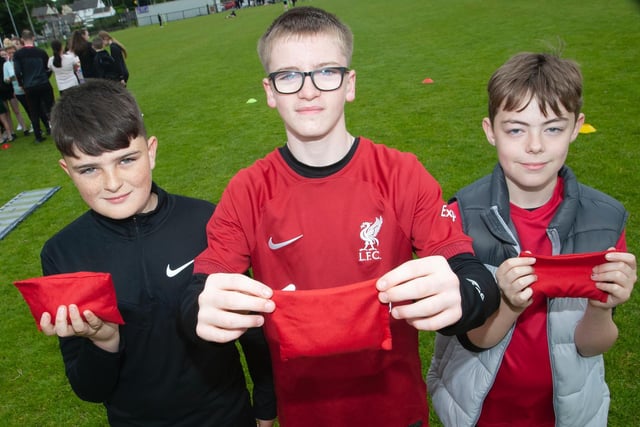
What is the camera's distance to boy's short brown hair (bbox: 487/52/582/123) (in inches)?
79.7

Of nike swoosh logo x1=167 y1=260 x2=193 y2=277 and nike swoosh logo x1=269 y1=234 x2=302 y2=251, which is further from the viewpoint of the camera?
nike swoosh logo x1=167 y1=260 x2=193 y2=277

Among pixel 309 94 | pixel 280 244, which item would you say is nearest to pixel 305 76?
pixel 309 94

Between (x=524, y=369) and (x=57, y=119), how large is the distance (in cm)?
229

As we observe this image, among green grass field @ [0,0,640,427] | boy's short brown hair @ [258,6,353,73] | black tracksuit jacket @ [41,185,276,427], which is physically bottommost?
green grass field @ [0,0,640,427]

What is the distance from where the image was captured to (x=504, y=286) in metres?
1.73

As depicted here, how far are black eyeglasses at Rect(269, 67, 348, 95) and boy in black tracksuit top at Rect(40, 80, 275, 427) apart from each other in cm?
76

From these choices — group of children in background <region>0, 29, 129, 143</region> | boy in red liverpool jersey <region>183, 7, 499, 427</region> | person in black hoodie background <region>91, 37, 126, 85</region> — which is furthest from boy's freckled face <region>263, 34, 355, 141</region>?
person in black hoodie background <region>91, 37, 126, 85</region>

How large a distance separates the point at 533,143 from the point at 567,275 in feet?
1.92

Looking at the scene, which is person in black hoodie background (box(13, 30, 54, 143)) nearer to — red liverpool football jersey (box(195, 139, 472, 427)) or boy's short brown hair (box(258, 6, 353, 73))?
boy's short brown hair (box(258, 6, 353, 73))

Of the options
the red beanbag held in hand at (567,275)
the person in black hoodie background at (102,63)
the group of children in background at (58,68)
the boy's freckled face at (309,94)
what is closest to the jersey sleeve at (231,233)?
the boy's freckled face at (309,94)

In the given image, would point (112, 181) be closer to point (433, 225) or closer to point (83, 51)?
point (433, 225)

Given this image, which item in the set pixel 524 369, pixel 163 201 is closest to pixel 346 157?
pixel 163 201

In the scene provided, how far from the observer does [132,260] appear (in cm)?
209

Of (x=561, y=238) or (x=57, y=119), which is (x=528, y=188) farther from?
(x=57, y=119)
